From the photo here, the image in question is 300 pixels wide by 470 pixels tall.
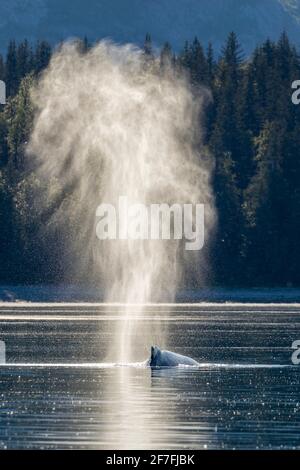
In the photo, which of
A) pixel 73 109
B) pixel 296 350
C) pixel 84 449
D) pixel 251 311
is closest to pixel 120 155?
pixel 296 350

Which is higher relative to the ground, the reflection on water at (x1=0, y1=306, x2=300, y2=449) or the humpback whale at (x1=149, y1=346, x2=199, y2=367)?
the humpback whale at (x1=149, y1=346, x2=199, y2=367)

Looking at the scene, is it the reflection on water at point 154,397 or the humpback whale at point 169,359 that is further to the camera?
the humpback whale at point 169,359

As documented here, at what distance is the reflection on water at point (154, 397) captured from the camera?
5222 cm

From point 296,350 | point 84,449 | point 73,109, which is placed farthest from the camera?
point 73,109

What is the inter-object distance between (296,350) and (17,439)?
1570 inches

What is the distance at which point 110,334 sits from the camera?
363 ft

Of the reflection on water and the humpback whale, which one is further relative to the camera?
the humpback whale

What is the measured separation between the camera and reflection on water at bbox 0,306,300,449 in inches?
2056

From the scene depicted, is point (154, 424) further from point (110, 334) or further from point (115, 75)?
point (115, 75)

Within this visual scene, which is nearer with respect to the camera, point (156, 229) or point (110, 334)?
point (110, 334)

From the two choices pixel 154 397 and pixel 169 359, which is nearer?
pixel 154 397

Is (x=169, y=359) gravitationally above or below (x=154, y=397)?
above

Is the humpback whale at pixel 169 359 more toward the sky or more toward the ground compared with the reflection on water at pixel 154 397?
more toward the sky

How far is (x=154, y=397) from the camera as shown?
6369 centimetres
